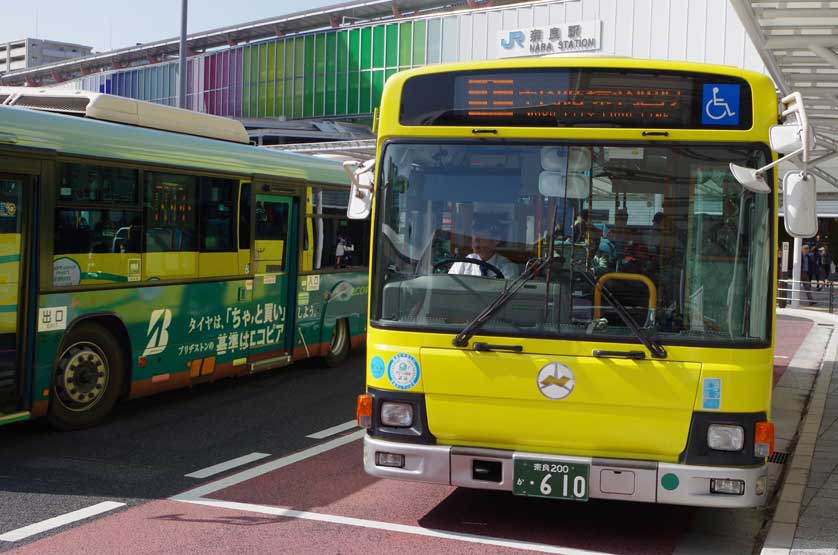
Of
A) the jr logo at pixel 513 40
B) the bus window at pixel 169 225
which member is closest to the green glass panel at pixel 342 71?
the jr logo at pixel 513 40

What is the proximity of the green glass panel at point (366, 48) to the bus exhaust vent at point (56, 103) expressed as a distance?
171 ft

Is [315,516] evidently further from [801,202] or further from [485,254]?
[801,202]

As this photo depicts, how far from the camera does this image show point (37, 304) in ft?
27.9

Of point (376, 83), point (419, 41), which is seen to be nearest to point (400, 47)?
point (419, 41)

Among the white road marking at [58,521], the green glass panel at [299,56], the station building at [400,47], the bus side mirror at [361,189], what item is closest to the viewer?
the white road marking at [58,521]

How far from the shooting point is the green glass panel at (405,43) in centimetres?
5878

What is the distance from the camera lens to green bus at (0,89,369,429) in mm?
8438

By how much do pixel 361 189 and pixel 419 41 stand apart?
2096 inches

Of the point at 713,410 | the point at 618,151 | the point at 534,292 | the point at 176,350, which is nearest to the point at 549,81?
the point at 618,151

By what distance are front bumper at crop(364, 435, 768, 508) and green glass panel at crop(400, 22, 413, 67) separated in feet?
178

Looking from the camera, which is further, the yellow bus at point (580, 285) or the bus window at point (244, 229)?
the bus window at point (244, 229)

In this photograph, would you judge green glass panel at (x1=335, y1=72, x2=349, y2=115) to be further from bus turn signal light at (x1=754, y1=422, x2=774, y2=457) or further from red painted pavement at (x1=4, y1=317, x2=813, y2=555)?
bus turn signal light at (x1=754, y1=422, x2=774, y2=457)

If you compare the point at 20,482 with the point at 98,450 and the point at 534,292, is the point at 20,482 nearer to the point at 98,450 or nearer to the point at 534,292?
the point at 98,450

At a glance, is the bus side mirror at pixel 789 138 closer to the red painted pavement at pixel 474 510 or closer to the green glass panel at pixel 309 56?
the red painted pavement at pixel 474 510
